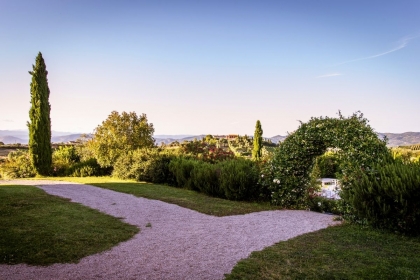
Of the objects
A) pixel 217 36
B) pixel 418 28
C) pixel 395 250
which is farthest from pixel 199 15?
pixel 395 250

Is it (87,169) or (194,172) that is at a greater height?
(194,172)

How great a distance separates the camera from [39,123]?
19.5 metres

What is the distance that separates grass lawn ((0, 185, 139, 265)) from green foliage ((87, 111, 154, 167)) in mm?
8936

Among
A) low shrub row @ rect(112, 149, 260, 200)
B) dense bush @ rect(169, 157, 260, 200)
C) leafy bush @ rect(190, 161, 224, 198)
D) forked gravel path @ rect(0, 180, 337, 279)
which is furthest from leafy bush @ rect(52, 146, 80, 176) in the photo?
forked gravel path @ rect(0, 180, 337, 279)

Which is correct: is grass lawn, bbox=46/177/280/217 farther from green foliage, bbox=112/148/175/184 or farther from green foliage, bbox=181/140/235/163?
green foliage, bbox=181/140/235/163

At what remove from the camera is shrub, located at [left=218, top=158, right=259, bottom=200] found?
10.6 m

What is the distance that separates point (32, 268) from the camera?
437cm

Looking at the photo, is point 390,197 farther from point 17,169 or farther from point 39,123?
point 17,169

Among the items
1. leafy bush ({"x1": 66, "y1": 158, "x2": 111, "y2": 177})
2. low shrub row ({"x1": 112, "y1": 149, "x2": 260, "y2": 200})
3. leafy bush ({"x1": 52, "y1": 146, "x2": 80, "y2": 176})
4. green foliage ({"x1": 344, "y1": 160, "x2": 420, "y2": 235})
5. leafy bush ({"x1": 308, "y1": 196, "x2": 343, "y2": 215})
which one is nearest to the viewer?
green foliage ({"x1": 344, "y1": 160, "x2": 420, "y2": 235})

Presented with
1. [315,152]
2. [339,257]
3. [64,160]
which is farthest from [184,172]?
[64,160]

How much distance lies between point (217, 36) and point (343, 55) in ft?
17.2

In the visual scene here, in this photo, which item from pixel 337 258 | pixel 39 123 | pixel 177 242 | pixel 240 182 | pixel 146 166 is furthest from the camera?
pixel 39 123

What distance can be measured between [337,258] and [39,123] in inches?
779

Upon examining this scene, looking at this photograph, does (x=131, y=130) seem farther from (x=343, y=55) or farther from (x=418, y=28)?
(x=418, y=28)
